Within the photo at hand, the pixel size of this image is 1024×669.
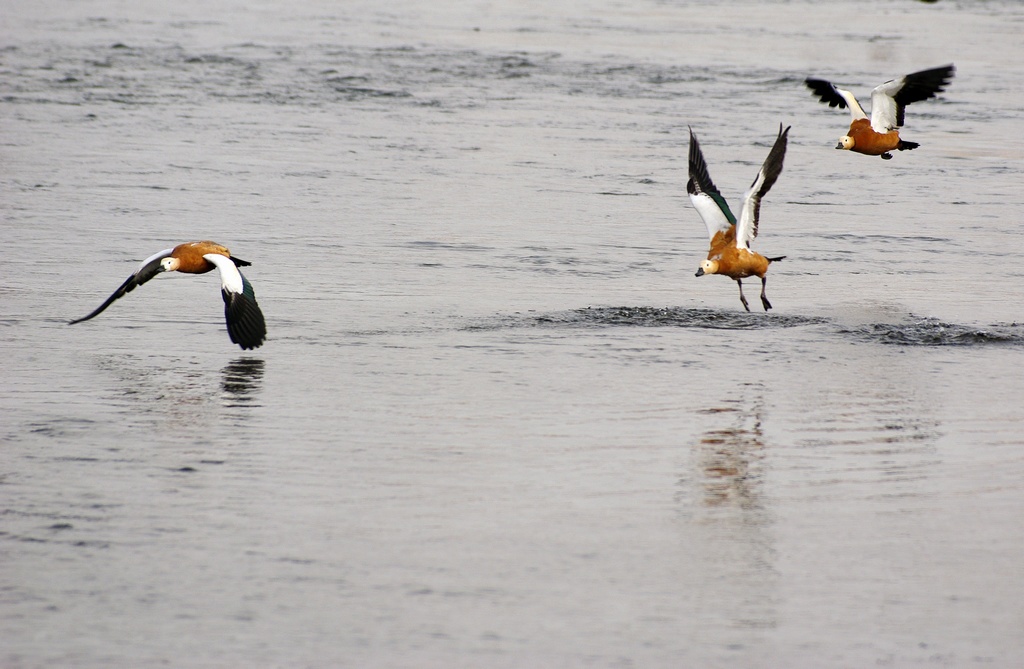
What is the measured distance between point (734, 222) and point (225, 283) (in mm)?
3629

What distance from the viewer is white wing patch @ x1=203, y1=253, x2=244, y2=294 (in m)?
9.70

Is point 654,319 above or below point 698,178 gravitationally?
below

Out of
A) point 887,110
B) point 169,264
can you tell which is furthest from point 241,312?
point 887,110

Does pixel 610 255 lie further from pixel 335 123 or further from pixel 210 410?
pixel 335 123

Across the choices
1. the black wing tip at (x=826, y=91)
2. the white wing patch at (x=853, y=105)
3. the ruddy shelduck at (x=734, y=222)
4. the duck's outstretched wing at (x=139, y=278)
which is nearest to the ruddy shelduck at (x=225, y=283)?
the duck's outstretched wing at (x=139, y=278)

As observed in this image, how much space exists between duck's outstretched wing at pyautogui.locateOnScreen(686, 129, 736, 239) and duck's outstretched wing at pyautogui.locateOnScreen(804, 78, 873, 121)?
2189 millimetres

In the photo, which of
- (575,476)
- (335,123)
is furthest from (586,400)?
(335,123)

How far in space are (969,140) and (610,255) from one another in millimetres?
8102

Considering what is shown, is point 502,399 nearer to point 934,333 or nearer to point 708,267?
point 708,267

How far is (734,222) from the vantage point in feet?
36.1

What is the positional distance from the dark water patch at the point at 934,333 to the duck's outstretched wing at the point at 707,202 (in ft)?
3.71

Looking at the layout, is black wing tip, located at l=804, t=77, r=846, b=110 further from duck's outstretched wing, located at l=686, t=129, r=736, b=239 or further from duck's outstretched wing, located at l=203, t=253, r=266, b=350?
duck's outstretched wing, located at l=203, t=253, r=266, b=350

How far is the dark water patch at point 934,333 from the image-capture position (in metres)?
10.2

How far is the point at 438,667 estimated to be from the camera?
5473 millimetres
